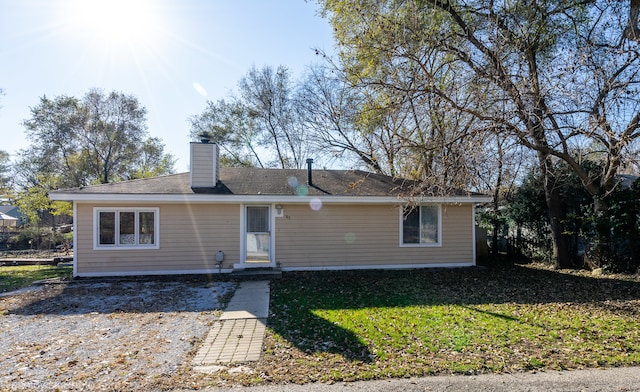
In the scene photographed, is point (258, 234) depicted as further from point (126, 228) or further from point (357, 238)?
point (126, 228)

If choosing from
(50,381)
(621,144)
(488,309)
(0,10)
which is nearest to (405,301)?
(488,309)

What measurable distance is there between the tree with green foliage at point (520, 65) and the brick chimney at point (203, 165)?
503 cm

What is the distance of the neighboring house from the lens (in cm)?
1025

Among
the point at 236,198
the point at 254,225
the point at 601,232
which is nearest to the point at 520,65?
the point at 601,232

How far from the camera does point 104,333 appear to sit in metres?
5.55

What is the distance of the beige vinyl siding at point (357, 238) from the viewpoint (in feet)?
36.1

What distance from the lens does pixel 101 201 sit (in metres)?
10.0

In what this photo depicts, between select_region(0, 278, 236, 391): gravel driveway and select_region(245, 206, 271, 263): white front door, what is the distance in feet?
6.00

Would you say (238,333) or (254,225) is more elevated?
(254,225)

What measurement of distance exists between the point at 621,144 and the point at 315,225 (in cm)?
736

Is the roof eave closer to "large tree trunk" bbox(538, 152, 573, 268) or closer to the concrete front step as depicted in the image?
the concrete front step

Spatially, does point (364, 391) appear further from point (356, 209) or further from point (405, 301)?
point (356, 209)

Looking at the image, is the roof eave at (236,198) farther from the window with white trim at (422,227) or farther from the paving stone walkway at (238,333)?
the paving stone walkway at (238,333)

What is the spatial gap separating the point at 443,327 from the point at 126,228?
878 cm
